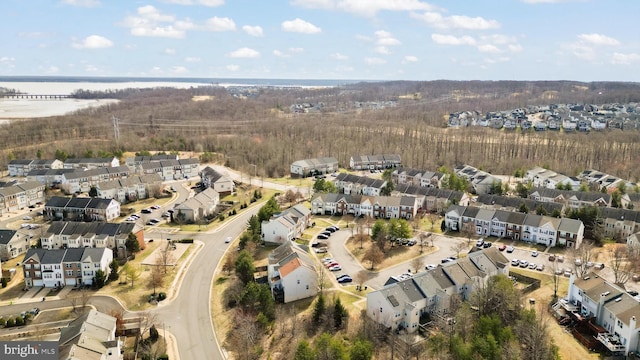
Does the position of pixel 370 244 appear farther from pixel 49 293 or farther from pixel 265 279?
pixel 49 293

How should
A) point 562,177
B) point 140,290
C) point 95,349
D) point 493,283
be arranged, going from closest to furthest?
point 95,349 → point 493,283 → point 140,290 → point 562,177

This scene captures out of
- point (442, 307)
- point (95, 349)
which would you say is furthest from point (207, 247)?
point (442, 307)

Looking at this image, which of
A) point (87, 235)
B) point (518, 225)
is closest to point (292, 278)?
point (87, 235)

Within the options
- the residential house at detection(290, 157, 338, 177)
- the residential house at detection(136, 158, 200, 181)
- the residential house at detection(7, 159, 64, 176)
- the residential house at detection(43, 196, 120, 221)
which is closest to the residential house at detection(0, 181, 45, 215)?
the residential house at detection(43, 196, 120, 221)

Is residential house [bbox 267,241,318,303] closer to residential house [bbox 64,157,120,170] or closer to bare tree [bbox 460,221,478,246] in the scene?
bare tree [bbox 460,221,478,246]

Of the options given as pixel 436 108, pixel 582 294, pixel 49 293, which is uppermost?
pixel 436 108

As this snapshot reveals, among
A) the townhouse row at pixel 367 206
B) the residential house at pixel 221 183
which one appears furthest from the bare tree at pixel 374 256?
the residential house at pixel 221 183

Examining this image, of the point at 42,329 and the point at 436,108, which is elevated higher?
the point at 436,108
